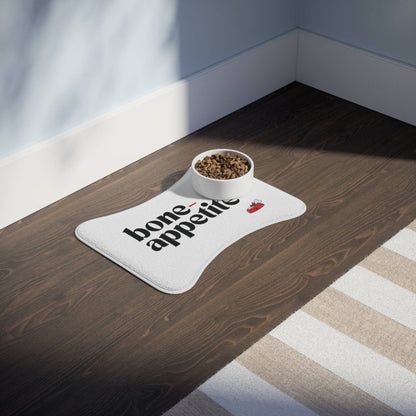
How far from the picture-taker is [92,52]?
2.43 m

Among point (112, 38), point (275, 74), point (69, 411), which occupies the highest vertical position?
point (112, 38)

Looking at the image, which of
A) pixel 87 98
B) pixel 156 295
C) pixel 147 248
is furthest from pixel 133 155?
pixel 156 295

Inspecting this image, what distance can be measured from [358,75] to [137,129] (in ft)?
3.66

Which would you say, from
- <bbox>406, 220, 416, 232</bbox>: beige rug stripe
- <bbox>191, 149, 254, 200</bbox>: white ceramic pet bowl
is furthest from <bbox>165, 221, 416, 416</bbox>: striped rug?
<bbox>191, 149, 254, 200</bbox>: white ceramic pet bowl

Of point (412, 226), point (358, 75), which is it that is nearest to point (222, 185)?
point (412, 226)

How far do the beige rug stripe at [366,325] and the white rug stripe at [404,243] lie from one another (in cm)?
32

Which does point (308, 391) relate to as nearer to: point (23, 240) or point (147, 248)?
point (147, 248)

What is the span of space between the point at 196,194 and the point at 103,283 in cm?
57

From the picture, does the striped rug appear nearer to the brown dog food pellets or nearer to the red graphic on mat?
the red graphic on mat

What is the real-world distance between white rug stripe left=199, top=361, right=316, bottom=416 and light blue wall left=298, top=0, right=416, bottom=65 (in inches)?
69.1

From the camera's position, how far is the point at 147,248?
230 cm

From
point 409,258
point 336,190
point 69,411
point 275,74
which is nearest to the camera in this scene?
point 69,411

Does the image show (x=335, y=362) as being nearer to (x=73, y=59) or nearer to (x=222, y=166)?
(x=222, y=166)

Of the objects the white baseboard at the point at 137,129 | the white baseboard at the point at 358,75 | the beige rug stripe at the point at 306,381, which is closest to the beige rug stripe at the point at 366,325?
the beige rug stripe at the point at 306,381
